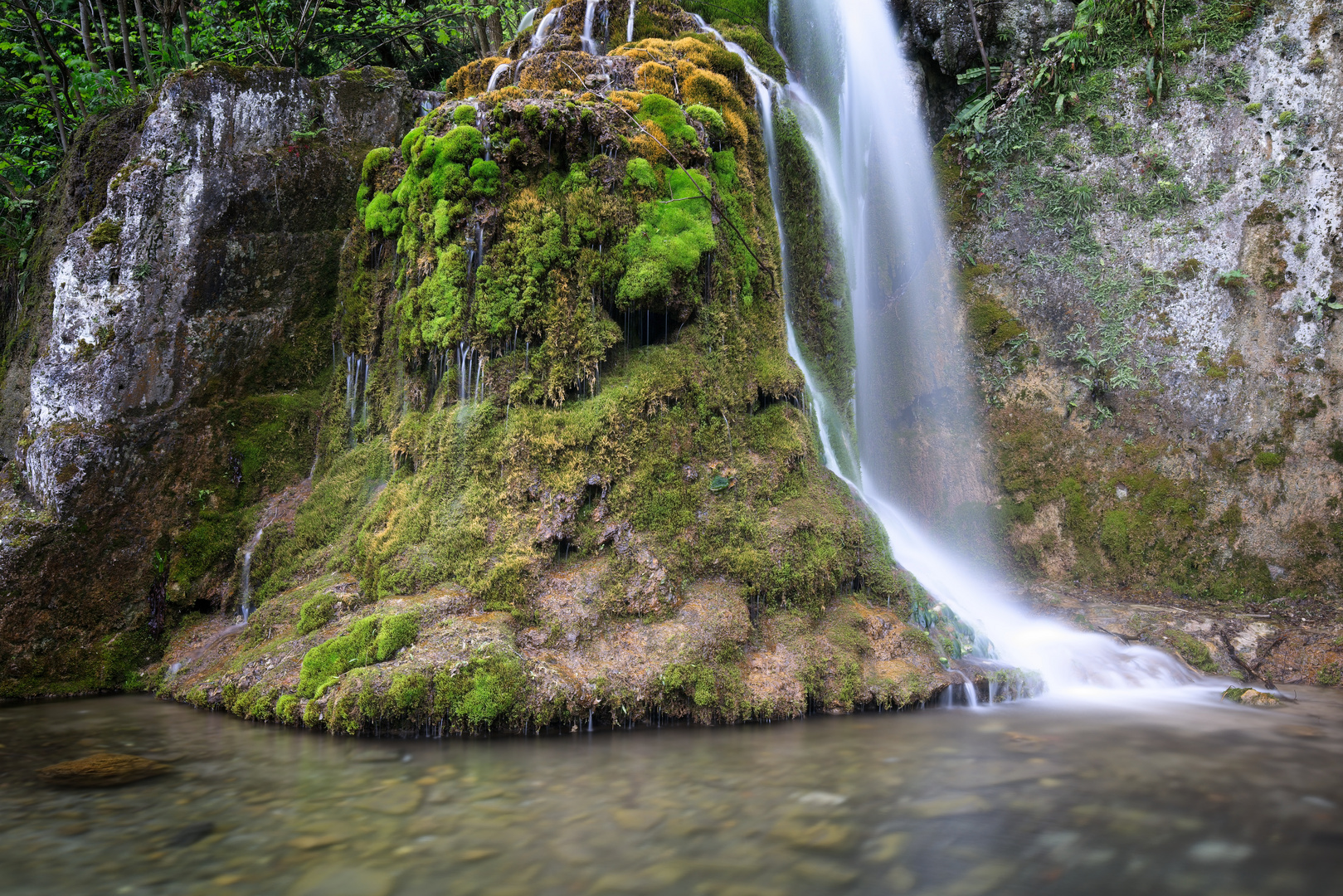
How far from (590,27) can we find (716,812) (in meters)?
9.20

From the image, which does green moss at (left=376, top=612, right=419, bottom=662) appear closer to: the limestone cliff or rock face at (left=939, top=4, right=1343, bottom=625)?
the limestone cliff

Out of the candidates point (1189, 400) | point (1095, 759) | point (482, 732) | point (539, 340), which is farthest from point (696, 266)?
point (1189, 400)

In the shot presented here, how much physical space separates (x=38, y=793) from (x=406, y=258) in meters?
5.15

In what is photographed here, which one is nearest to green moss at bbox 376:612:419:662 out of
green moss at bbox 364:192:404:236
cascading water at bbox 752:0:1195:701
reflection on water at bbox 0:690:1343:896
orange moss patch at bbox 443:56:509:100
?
reflection on water at bbox 0:690:1343:896

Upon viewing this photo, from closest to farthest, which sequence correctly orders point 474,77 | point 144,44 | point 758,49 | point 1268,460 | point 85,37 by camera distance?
point 1268,460 < point 474,77 < point 758,49 < point 144,44 < point 85,37

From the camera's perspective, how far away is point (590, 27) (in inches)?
369

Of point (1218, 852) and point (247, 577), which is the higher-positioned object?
point (247, 577)

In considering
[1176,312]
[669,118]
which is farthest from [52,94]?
[1176,312]

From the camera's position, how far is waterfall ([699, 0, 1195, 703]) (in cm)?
981

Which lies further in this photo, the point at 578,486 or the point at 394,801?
the point at 578,486

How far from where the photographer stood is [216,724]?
18.5ft

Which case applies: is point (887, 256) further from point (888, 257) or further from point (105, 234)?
point (105, 234)

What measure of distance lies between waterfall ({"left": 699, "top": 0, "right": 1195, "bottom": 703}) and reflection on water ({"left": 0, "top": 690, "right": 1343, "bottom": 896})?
450 centimetres

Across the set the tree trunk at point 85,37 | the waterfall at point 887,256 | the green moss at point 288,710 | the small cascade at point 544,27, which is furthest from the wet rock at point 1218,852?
the tree trunk at point 85,37
